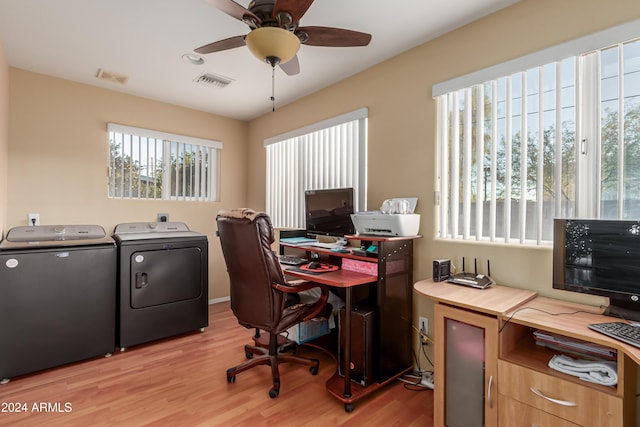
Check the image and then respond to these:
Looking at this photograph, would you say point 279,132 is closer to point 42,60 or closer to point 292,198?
point 292,198

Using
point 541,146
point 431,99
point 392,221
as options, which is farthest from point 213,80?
point 541,146

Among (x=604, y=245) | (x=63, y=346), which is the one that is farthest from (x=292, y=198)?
(x=604, y=245)

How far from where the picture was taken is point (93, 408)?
1.93m

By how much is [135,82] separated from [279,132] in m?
1.59

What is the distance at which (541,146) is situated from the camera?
1.79m

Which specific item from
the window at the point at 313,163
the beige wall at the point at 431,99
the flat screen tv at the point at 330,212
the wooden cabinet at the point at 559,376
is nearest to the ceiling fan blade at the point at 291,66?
the beige wall at the point at 431,99

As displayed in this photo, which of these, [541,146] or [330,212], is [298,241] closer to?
[330,212]

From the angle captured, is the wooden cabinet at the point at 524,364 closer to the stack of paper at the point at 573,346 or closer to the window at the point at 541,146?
the stack of paper at the point at 573,346

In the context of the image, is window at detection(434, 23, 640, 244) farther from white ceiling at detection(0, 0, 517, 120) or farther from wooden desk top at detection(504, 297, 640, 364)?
white ceiling at detection(0, 0, 517, 120)

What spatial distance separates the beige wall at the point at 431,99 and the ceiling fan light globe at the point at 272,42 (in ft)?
3.88

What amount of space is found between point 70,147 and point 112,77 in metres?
0.84

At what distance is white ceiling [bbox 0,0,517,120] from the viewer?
1946 mm

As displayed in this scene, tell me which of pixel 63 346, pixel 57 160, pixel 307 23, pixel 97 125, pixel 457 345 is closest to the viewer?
pixel 457 345

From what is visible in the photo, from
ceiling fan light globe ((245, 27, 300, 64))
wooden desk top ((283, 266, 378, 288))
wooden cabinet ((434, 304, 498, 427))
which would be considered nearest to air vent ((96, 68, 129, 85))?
ceiling fan light globe ((245, 27, 300, 64))
